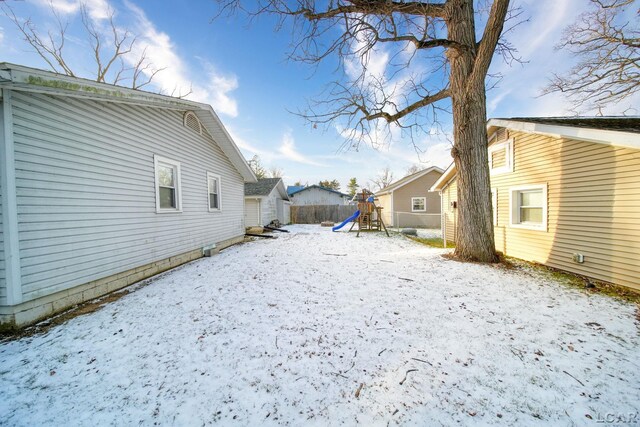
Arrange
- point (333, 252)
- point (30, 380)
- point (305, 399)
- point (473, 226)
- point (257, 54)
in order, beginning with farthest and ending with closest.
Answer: point (257, 54)
point (333, 252)
point (473, 226)
point (30, 380)
point (305, 399)

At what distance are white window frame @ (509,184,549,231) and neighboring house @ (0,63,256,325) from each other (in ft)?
30.7

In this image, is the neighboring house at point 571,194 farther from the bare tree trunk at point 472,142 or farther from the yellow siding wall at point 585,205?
the bare tree trunk at point 472,142

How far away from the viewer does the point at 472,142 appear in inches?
227

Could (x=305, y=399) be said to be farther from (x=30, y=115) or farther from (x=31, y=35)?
(x=31, y=35)

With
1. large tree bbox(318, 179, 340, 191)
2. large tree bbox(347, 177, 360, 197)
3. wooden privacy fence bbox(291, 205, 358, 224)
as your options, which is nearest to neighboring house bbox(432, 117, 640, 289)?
wooden privacy fence bbox(291, 205, 358, 224)

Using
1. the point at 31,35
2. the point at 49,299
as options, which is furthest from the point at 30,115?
the point at 31,35

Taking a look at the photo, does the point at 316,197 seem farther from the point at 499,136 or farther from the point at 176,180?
the point at 176,180

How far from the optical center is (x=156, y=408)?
6.09 feet

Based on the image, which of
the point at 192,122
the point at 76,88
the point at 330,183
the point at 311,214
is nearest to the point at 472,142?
the point at 76,88

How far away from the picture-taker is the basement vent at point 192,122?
22.6 feet

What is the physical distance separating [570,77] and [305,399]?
15.0 m

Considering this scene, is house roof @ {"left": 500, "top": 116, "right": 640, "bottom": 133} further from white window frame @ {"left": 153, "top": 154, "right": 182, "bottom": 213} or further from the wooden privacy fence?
the wooden privacy fence

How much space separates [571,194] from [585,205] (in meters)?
0.39

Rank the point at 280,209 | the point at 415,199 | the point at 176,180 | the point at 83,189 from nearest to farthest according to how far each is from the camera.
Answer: the point at 83,189
the point at 176,180
the point at 415,199
the point at 280,209
